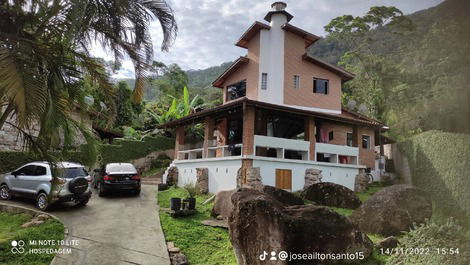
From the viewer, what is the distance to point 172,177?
68.1ft

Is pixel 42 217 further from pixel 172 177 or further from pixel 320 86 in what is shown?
pixel 320 86

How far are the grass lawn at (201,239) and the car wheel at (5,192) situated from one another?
23.8 feet

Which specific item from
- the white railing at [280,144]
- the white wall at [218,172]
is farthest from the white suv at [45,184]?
the white railing at [280,144]

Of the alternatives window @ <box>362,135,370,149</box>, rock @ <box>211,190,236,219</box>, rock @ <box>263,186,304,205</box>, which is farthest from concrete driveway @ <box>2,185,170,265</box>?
window @ <box>362,135,370,149</box>

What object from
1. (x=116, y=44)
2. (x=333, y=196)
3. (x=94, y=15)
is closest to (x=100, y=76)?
(x=116, y=44)

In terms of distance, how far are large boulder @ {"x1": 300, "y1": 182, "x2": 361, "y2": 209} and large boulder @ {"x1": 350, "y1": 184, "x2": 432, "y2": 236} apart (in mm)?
4262

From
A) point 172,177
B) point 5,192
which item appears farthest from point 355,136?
point 5,192

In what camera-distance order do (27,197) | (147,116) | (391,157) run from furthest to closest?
(147,116) → (391,157) → (27,197)

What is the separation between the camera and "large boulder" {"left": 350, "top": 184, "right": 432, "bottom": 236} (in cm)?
844

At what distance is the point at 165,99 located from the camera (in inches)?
1487

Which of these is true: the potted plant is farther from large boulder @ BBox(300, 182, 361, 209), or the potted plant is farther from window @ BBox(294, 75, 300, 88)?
window @ BBox(294, 75, 300, 88)

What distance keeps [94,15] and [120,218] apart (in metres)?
7.46

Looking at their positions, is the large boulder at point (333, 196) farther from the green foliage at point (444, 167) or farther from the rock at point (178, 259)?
the rock at point (178, 259)

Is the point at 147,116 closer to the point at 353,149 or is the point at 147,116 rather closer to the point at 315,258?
the point at 353,149
